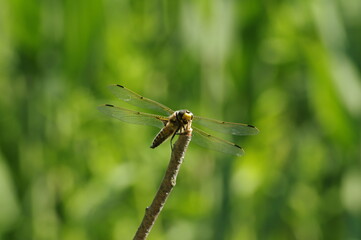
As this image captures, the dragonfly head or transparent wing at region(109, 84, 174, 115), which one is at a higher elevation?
the dragonfly head

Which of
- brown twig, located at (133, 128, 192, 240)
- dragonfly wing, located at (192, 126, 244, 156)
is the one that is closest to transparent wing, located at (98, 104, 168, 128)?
dragonfly wing, located at (192, 126, 244, 156)

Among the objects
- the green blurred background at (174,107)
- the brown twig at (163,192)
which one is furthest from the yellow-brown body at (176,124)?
the green blurred background at (174,107)

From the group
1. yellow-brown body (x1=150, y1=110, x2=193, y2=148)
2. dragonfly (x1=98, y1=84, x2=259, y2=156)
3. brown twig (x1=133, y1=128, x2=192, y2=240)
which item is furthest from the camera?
dragonfly (x1=98, y1=84, x2=259, y2=156)

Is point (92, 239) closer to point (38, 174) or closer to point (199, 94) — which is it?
point (38, 174)

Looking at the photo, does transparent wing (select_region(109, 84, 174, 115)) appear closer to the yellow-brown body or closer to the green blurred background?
the yellow-brown body

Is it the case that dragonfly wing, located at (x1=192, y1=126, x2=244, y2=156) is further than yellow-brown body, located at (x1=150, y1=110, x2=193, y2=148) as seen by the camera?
Yes

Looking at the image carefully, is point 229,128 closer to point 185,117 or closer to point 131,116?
point 131,116
